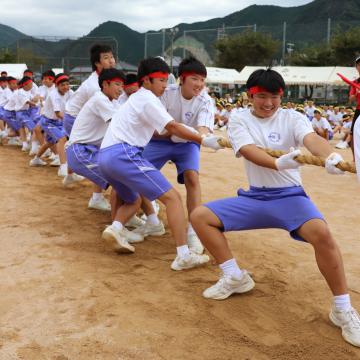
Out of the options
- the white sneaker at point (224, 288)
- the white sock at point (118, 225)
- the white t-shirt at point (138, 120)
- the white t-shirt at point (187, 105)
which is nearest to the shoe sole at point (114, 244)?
the white sock at point (118, 225)

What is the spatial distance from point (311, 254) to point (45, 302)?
226 centimetres

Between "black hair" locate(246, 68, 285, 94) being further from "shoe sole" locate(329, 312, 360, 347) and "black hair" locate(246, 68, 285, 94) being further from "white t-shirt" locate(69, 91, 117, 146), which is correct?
"white t-shirt" locate(69, 91, 117, 146)

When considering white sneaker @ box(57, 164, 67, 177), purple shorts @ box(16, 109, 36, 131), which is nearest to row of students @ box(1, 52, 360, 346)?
white sneaker @ box(57, 164, 67, 177)

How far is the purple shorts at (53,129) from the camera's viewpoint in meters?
7.82

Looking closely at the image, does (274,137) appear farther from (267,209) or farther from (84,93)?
(84,93)

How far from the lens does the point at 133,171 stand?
3.68 meters

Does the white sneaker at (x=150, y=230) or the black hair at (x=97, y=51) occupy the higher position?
the black hair at (x=97, y=51)

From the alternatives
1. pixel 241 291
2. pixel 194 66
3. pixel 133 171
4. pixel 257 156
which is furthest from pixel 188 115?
pixel 241 291

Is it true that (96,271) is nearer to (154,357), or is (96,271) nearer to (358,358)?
(154,357)

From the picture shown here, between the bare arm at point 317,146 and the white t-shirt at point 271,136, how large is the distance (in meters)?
0.11

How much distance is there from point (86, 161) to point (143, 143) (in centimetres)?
114

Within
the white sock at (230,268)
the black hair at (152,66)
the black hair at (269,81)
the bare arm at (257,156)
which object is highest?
the black hair at (152,66)

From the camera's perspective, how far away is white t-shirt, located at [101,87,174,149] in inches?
143

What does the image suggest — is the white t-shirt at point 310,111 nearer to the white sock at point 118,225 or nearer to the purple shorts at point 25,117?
the purple shorts at point 25,117
